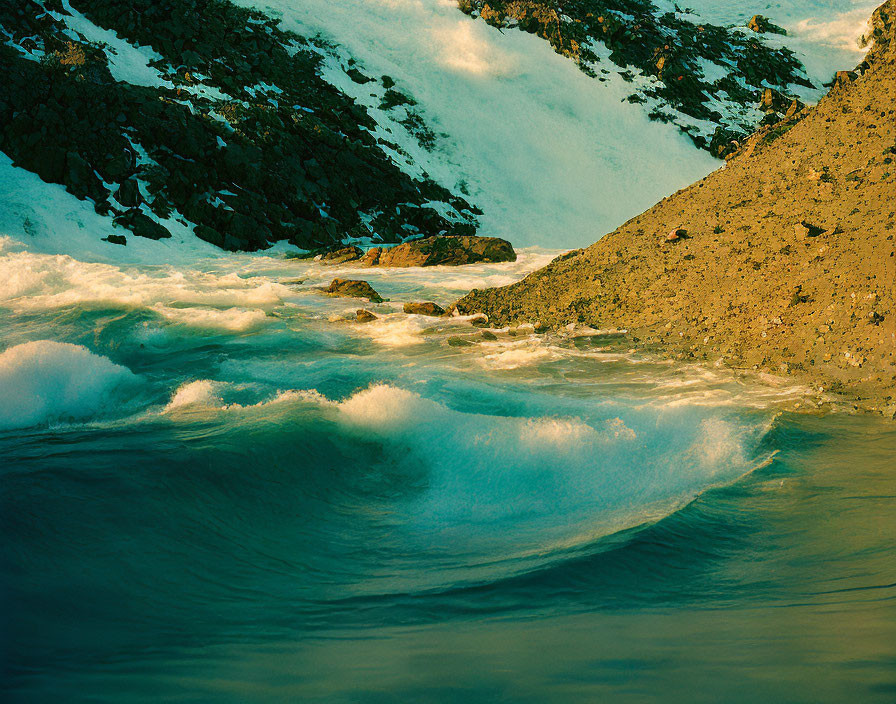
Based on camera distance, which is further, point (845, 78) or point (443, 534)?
point (845, 78)

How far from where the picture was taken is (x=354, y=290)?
1080 cm

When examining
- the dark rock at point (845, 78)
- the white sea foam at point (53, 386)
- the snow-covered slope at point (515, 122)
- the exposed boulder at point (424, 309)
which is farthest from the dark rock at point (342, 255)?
the dark rock at point (845, 78)

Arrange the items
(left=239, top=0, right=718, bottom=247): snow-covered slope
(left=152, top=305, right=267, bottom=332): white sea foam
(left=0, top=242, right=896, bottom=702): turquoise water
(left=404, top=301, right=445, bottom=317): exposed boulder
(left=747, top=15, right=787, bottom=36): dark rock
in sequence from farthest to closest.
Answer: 1. (left=747, top=15, right=787, bottom=36): dark rock
2. (left=239, top=0, right=718, bottom=247): snow-covered slope
3. (left=404, top=301, right=445, bottom=317): exposed boulder
4. (left=152, top=305, right=267, bottom=332): white sea foam
5. (left=0, top=242, right=896, bottom=702): turquoise water

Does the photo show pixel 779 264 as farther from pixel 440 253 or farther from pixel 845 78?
pixel 440 253

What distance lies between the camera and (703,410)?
4582mm

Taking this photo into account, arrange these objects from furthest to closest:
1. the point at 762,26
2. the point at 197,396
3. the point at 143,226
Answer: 1. the point at 762,26
2. the point at 143,226
3. the point at 197,396

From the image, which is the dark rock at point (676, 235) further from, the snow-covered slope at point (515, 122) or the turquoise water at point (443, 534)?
the snow-covered slope at point (515, 122)

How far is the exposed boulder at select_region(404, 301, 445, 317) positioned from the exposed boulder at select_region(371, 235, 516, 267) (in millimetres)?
5633

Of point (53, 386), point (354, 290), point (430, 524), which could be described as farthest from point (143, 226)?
point (430, 524)

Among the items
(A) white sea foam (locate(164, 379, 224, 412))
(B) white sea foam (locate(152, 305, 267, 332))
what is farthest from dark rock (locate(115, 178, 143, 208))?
(A) white sea foam (locate(164, 379, 224, 412))

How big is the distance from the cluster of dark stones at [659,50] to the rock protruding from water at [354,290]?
22.0 m

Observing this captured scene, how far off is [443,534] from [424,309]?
563cm

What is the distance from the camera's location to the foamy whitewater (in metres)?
2.07

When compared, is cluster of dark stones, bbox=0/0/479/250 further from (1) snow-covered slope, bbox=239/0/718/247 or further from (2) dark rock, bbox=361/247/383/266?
(2) dark rock, bbox=361/247/383/266
